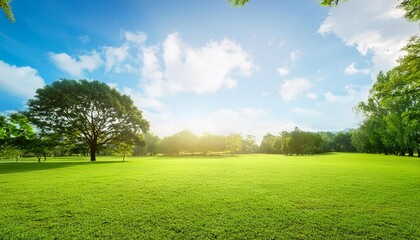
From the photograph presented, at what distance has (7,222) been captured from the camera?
20.0 ft

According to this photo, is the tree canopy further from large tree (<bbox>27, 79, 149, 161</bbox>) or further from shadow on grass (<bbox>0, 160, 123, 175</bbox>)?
large tree (<bbox>27, 79, 149, 161</bbox>)

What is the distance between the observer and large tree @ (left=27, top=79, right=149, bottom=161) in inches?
1286

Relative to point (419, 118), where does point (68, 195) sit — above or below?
below

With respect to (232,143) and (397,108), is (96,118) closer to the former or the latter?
(397,108)

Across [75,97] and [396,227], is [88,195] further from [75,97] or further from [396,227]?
[75,97]

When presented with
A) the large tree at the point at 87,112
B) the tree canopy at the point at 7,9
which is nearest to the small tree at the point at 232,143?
the large tree at the point at 87,112

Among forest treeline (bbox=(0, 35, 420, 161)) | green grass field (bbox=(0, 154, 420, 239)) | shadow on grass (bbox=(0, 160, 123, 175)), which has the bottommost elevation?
shadow on grass (bbox=(0, 160, 123, 175))

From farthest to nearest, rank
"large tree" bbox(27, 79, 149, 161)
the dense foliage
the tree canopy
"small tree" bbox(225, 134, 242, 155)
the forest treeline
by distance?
"small tree" bbox(225, 134, 242, 155), "large tree" bbox(27, 79, 149, 161), the forest treeline, the dense foliage, the tree canopy

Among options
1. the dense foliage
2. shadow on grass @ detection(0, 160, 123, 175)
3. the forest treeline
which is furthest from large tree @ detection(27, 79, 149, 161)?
the dense foliage

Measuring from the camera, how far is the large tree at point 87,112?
3266cm

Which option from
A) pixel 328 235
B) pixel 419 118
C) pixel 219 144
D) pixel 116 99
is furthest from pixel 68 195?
pixel 219 144

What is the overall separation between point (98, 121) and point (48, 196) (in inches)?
1223

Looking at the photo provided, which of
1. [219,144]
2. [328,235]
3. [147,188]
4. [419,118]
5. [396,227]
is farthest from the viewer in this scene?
[219,144]

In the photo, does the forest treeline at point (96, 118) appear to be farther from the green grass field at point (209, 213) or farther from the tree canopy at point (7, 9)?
the tree canopy at point (7, 9)
